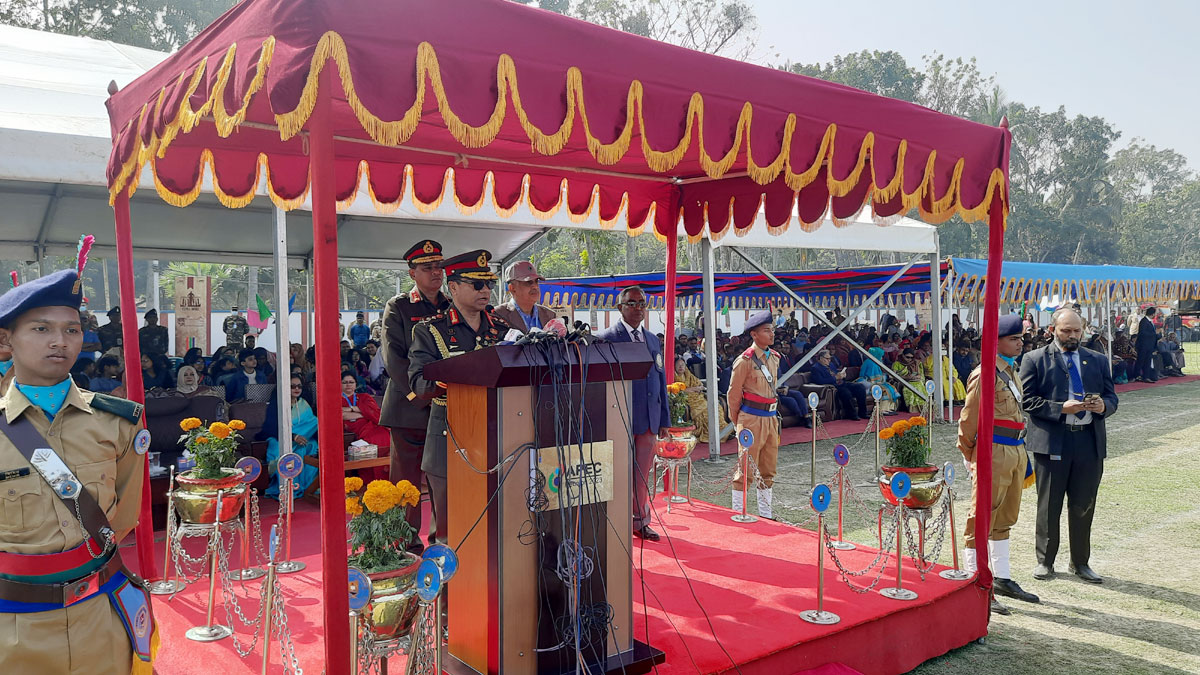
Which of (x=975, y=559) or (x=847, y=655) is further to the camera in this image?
(x=975, y=559)

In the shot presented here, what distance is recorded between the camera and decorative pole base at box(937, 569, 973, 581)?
4816mm

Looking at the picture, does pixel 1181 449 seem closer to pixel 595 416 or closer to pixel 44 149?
pixel 595 416

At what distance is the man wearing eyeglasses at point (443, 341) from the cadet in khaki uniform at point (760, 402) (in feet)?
11.4

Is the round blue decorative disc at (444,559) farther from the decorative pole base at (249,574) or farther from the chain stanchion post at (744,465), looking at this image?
the chain stanchion post at (744,465)

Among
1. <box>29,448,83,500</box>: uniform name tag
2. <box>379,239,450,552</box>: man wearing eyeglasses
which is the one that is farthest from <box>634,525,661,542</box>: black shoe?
<box>29,448,83,500</box>: uniform name tag

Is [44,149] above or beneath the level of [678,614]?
above

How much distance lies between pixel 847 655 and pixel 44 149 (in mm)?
6092

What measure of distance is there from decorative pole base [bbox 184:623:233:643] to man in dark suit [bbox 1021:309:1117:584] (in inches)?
208

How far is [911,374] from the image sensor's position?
595 inches

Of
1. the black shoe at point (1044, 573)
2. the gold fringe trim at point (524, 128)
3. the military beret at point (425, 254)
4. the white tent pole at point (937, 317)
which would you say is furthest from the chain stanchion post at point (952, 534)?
the white tent pole at point (937, 317)

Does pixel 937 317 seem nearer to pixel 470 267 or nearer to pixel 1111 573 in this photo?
pixel 1111 573

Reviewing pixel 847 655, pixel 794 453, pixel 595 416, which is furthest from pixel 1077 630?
pixel 794 453

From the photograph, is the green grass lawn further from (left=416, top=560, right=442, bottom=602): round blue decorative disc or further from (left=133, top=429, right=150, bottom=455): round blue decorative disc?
(left=133, top=429, right=150, bottom=455): round blue decorative disc

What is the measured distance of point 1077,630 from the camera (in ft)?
16.1
